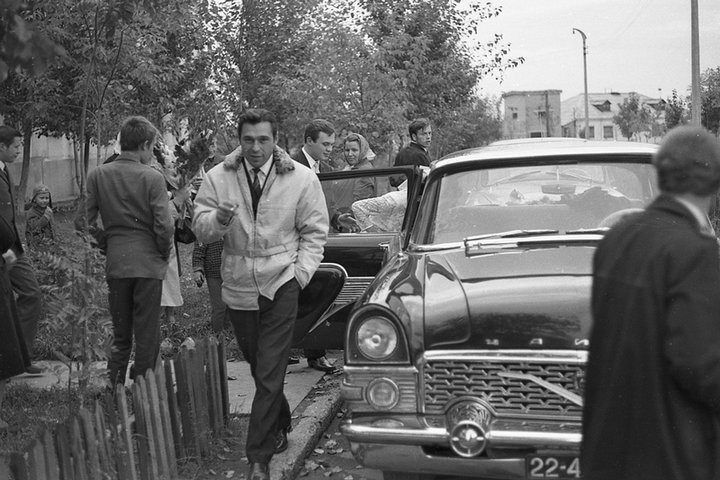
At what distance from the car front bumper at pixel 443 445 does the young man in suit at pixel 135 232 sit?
80.3 inches

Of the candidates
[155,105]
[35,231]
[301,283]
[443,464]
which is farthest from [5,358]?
[155,105]

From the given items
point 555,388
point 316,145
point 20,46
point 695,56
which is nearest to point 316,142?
point 316,145

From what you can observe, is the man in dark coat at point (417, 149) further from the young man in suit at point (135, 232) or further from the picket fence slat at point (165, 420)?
the picket fence slat at point (165, 420)

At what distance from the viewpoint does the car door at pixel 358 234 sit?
21.5 feet

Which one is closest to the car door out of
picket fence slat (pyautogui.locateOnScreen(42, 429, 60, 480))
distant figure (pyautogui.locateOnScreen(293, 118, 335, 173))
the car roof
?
the car roof

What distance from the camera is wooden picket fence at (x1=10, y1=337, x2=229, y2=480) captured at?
12.6ft

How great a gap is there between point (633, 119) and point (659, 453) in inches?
3879

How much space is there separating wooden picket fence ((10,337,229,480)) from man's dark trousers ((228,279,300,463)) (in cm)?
41

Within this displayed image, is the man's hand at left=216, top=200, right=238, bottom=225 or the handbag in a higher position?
the man's hand at left=216, top=200, right=238, bottom=225

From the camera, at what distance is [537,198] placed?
570 centimetres

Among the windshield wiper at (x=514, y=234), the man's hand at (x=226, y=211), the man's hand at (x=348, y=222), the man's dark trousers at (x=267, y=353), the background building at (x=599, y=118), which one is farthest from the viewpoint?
the background building at (x=599, y=118)

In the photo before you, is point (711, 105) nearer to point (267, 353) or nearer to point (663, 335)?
point (267, 353)

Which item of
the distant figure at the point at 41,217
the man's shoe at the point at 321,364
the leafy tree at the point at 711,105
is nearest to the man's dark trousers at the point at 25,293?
the man's shoe at the point at 321,364

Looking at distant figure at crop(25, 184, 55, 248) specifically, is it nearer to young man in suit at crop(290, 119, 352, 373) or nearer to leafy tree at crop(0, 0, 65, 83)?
young man in suit at crop(290, 119, 352, 373)
